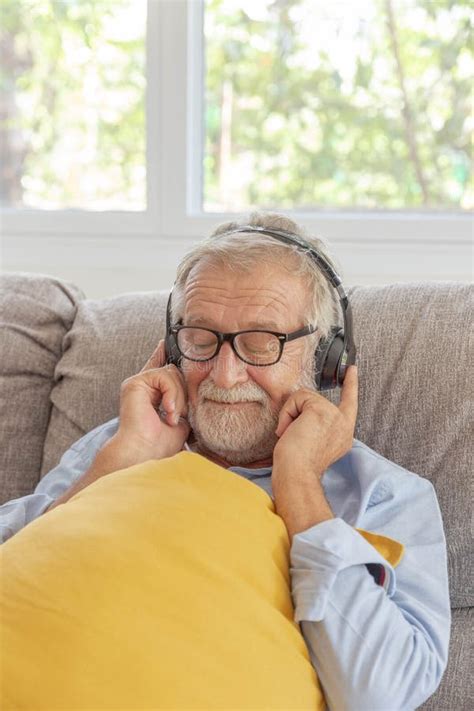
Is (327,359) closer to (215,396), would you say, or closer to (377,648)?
(215,396)

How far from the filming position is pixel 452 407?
1.68 m

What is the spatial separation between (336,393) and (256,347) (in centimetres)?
27

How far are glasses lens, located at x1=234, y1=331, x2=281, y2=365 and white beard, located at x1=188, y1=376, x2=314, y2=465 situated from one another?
0.13 feet

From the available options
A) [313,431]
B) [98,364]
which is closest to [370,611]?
[313,431]

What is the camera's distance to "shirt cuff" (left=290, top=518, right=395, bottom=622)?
4.14 ft

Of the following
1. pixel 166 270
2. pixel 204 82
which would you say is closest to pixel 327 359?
pixel 166 270

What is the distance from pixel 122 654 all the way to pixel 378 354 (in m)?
0.81

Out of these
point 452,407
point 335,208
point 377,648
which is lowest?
point 377,648

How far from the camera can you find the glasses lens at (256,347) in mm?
1576

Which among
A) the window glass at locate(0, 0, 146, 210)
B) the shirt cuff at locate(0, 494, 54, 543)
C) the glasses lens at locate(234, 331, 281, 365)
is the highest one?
the window glass at locate(0, 0, 146, 210)

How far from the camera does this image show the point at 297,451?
4.76 ft

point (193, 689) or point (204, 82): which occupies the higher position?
point (204, 82)

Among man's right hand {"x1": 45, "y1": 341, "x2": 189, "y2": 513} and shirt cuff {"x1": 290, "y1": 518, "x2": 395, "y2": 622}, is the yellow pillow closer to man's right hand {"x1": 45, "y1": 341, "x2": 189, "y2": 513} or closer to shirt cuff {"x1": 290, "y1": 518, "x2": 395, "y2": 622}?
shirt cuff {"x1": 290, "y1": 518, "x2": 395, "y2": 622}

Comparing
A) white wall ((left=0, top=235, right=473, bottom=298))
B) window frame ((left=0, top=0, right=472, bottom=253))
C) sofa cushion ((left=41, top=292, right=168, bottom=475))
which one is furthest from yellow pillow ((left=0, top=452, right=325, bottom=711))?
window frame ((left=0, top=0, right=472, bottom=253))
